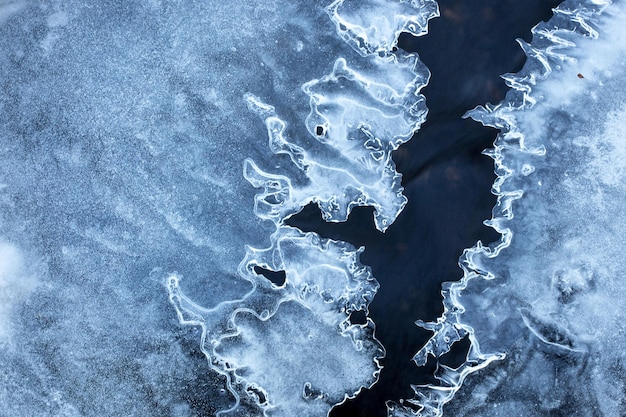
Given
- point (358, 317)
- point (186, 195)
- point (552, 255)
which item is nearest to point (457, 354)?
point (358, 317)

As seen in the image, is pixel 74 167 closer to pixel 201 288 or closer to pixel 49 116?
pixel 49 116

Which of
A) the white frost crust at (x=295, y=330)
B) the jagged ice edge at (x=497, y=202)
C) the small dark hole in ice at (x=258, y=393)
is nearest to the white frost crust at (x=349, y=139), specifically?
the white frost crust at (x=295, y=330)

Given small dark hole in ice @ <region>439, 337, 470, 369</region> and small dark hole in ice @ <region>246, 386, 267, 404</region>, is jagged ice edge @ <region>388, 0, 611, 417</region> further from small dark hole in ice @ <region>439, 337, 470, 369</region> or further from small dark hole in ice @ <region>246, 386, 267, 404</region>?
small dark hole in ice @ <region>246, 386, 267, 404</region>

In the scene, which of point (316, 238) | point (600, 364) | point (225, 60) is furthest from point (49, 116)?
point (600, 364)

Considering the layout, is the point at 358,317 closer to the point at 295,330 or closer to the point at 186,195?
the point at 295,330

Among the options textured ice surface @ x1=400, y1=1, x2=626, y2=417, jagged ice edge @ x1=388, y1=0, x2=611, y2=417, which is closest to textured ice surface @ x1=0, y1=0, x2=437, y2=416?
jagged ice edge @ x1=388, y1=0, x2=611, y2=417

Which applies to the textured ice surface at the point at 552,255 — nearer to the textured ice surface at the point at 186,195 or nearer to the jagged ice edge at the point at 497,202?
the jagged ice edge at the point at 497,202

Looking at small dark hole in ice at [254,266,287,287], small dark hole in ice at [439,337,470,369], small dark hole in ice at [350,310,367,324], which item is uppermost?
small dark hole in ice at [254,266,287,287]
